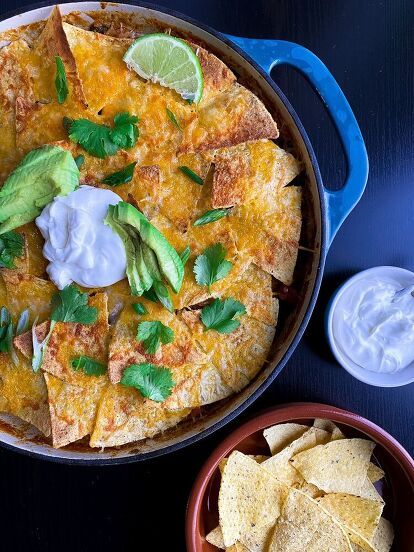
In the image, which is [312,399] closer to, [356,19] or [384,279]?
[384,279]

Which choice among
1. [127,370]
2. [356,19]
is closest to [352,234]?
[356,19]

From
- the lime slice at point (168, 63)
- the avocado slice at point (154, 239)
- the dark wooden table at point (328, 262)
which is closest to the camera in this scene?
the avocado slice at point (154, 239)

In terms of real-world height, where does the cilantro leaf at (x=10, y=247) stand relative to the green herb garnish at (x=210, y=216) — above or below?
below

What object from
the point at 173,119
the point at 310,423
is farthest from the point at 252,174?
the point at 310,423

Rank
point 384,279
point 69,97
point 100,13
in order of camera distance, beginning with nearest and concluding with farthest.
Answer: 1. point 69,97
2. point 100,13
3. point 384,279

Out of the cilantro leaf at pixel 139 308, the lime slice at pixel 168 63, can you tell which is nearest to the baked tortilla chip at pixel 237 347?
the cilantro leaf at pixel 139 308

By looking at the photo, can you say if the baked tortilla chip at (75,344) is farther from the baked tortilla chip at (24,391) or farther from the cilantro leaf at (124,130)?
the cilantro leaf at (124,130)

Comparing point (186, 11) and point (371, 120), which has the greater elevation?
point (186, 11)
